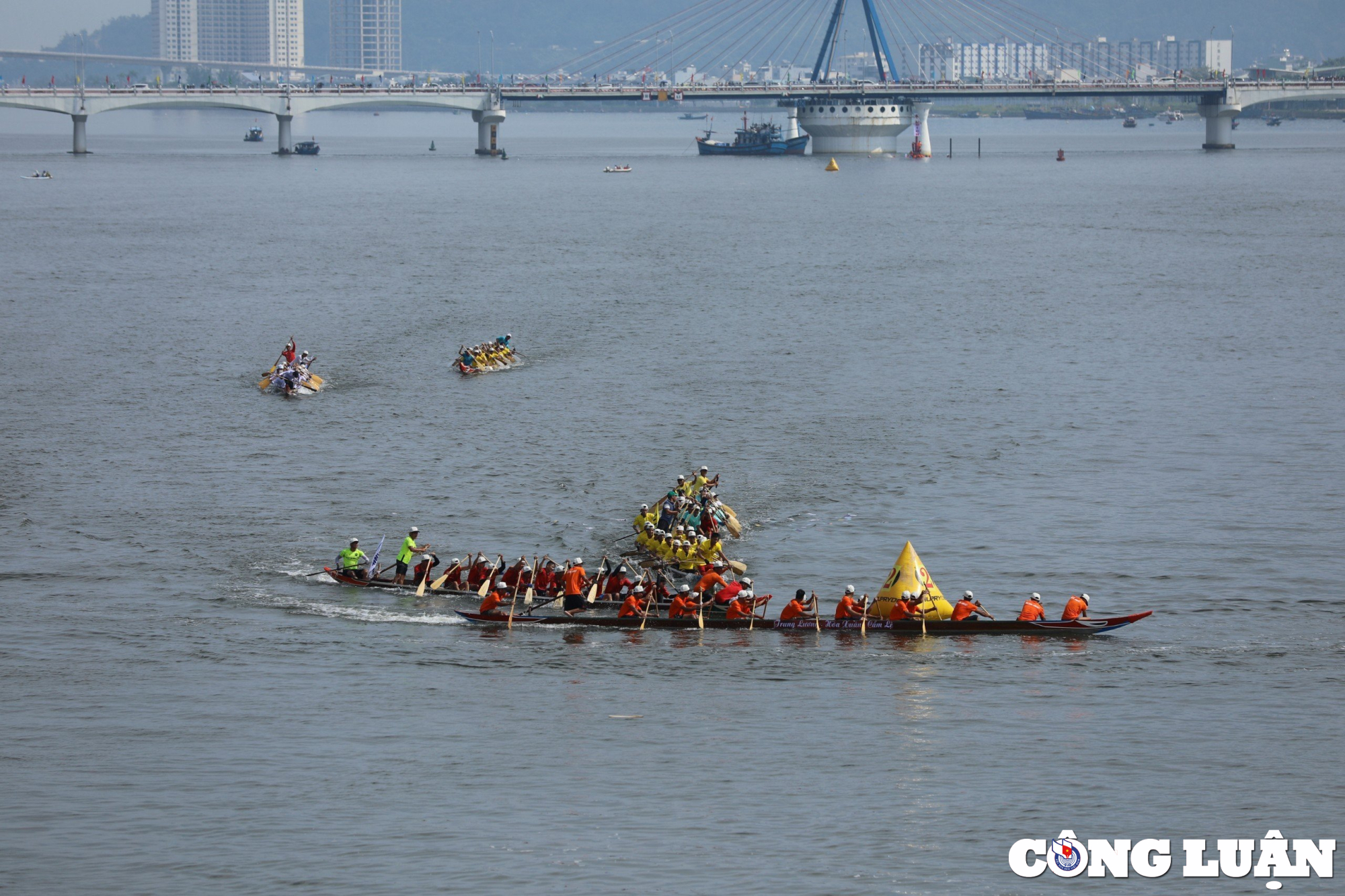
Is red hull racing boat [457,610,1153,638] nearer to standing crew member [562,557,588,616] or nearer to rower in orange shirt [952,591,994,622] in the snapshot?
rower in orange shirt [952,591,994,622]

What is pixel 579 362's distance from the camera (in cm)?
7219

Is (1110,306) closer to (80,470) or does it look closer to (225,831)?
(80,470)

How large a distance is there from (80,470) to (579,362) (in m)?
26.4

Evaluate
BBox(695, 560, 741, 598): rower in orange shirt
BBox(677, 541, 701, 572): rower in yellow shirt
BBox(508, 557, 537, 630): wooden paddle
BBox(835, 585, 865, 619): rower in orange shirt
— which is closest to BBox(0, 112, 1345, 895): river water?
BBox(508, 557, 537, 630): wooden paddle

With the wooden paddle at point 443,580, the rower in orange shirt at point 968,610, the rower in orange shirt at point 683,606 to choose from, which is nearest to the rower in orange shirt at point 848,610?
the rower in orange shirt at point 968,610

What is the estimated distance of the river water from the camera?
27266 millimetres

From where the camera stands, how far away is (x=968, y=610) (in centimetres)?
3647

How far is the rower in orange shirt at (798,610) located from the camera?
36.7 metres

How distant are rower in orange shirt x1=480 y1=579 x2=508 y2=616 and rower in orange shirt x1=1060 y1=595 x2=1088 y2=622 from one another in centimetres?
1384

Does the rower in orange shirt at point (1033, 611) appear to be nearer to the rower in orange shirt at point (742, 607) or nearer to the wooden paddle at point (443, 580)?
the rower in orange shirt at point (742, 607)

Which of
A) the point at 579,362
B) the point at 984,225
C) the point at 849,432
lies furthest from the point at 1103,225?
the point at 849,432

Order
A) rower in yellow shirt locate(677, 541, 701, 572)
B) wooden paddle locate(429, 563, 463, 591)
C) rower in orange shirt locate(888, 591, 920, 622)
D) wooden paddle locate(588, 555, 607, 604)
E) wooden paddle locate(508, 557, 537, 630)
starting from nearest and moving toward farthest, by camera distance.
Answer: rower in orange shirt locate(888, 591, 920, 622) < wooden paddle locate(508, 557, 537, 630) < wooden paddle locate(588, 555, 607, 604) < wooden paddle locate(429, 563, 463, 591) < rower in yellow shirt locate(677, 541, 701, 572)

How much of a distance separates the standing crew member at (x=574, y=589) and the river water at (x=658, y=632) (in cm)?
119

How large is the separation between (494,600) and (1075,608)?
46.7 ft
